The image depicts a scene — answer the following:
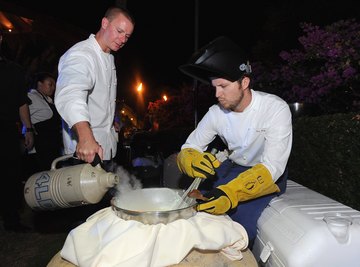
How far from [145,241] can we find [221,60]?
4.53 ft

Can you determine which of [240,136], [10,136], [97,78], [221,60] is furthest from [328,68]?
[10,136]

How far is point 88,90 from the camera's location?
2.74m

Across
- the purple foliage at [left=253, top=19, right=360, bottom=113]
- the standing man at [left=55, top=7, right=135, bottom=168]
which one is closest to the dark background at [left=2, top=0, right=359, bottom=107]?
the purple foliage at [left=253, top=19, right=360, bottom=113]

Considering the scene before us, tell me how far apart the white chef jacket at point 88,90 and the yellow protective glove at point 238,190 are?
37.9 inches

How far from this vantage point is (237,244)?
180 centimetres

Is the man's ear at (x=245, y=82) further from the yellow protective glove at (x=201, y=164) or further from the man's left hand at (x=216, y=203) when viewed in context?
the man's left hand at (x=216, y=203)

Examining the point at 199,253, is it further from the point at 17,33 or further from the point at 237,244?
the point at 17,33

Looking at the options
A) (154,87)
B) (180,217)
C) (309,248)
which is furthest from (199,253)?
(154,87)

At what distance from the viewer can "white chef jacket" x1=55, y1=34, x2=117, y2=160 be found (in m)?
2.37

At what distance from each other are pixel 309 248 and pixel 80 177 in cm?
132

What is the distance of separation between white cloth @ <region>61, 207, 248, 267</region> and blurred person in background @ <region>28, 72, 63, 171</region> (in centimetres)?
363

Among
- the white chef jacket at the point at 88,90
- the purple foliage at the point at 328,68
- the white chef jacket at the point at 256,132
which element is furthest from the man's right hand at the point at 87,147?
the purple foliage at the point at 328,68

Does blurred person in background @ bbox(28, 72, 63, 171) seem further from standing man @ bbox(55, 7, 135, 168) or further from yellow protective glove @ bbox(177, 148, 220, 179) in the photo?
yellow protective glove @ bbox(177, 148, 220, 179)

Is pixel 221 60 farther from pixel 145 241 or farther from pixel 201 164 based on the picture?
pixel 145 241
